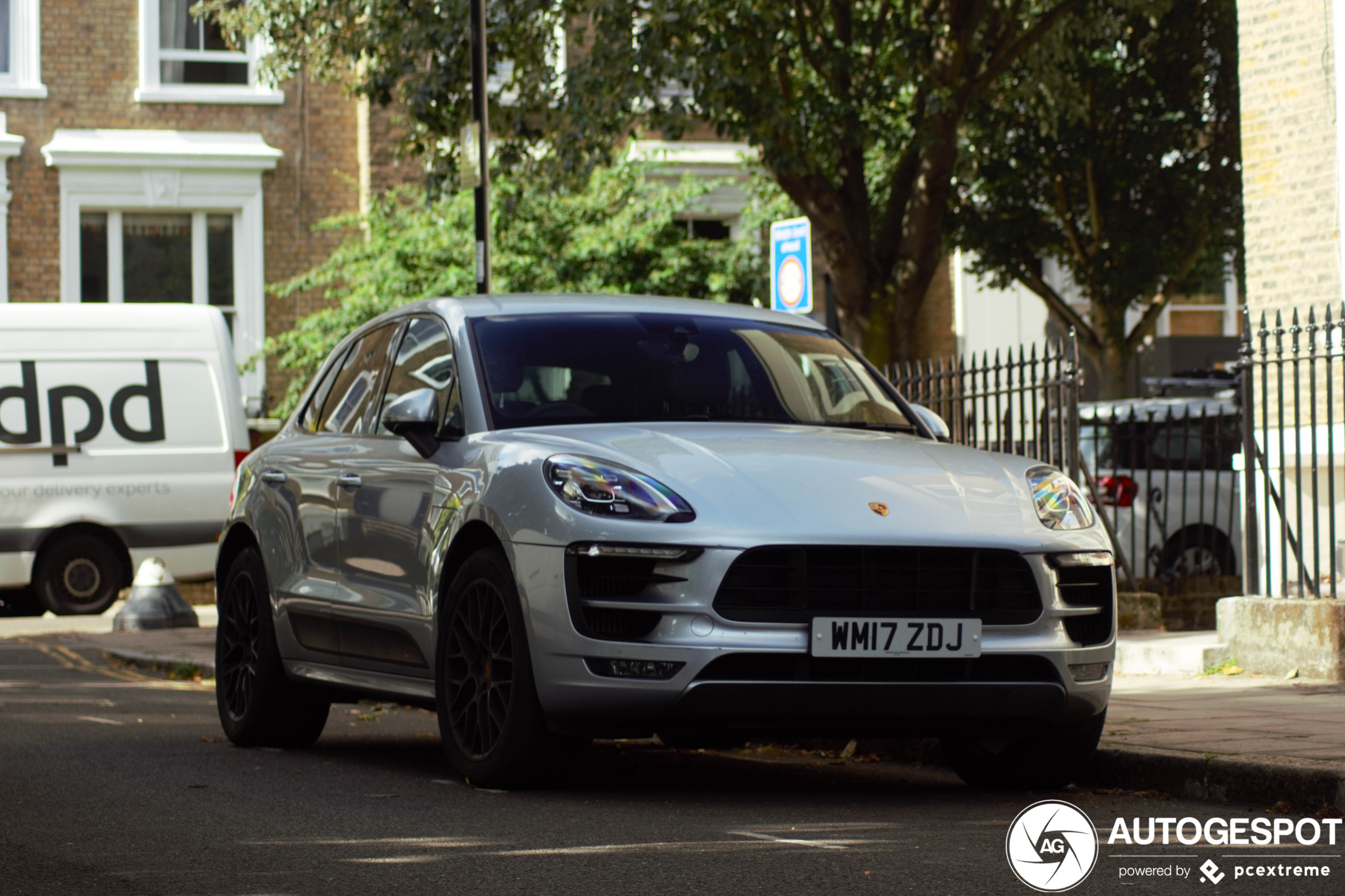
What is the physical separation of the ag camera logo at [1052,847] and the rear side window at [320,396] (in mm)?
3605

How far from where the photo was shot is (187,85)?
25938 mm

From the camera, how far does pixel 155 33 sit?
25.7 meters

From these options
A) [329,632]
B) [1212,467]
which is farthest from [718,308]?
[1212,467]

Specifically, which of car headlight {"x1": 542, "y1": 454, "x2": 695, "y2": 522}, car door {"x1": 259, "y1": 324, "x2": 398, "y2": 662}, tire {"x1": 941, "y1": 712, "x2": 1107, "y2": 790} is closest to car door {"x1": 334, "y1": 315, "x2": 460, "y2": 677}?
car door {"x1": 259, "y1": 324, "x2": 398, "y2": 662}

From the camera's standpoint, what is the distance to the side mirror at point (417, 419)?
6.85 metres

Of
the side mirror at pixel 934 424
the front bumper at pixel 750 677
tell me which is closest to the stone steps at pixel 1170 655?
the side mirror at pixel 934 424

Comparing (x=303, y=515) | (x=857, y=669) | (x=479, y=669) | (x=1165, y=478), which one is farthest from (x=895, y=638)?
(x=1165, y=478)

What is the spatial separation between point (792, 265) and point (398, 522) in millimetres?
6148

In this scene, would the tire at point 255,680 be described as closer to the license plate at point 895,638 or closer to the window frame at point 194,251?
the license plate at point 895,638

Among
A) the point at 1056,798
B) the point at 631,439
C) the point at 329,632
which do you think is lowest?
the point at 1056,798

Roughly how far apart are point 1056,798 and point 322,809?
2.39 m

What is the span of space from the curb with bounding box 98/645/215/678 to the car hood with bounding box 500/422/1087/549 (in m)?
6.44

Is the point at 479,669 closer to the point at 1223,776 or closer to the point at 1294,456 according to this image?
the point at 1223,776

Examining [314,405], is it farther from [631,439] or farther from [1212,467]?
[1212,467]
